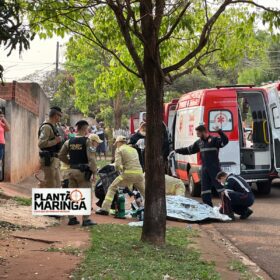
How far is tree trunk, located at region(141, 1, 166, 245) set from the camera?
24.2 ft

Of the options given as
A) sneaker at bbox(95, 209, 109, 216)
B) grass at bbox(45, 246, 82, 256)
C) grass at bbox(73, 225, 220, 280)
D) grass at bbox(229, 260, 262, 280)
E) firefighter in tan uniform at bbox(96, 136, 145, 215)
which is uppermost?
firefighter in tan uniform at bbox(96, 136, 145, 215)

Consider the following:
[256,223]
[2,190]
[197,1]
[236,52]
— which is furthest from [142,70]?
[2,190]

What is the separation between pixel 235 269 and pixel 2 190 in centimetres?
692

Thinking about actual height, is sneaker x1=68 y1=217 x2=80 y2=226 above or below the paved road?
above

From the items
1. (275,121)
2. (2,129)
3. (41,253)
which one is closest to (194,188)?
(275,121)

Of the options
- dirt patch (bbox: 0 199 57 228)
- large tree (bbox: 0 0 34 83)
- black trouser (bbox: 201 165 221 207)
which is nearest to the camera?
large tree (bbox: 0 0 34 83)

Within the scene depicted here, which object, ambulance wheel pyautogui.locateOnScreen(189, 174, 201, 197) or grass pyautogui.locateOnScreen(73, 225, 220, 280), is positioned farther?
ambulance wheel pyautogui.locateOnScreen(189, 174, 201, 197)

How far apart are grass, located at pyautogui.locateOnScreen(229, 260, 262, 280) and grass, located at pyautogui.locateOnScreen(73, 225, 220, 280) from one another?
0.93 feet

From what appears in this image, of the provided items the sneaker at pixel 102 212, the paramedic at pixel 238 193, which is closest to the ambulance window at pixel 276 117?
the paramedic at pixel 238 193

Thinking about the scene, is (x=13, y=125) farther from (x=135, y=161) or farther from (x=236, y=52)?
(x=236, y=52)

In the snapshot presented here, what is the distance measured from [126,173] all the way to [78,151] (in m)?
1.34

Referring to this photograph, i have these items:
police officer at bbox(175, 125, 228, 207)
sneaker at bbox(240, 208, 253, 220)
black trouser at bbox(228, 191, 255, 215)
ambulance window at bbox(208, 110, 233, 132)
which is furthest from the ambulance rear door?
black trouser at bbox(228, 191, 255, 215)

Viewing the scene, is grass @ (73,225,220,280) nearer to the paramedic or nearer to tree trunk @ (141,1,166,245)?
tree trunk @ (141,1,166,245)

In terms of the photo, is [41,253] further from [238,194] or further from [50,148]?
[238,194]
